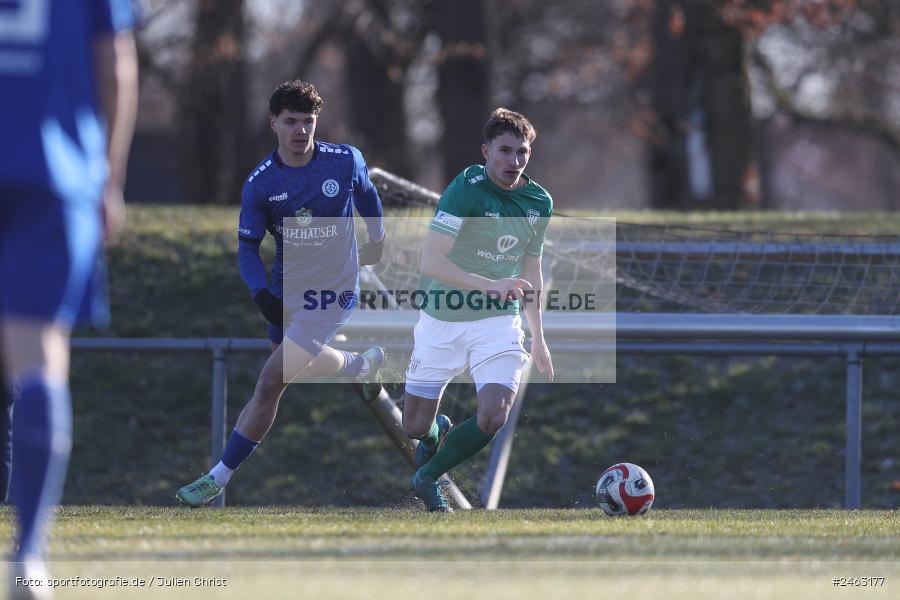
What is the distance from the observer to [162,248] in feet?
41.9

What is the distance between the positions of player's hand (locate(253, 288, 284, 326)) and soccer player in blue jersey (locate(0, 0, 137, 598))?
→ 3.08 m

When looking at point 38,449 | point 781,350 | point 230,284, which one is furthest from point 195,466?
point 38,449

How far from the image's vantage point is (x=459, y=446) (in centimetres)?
698

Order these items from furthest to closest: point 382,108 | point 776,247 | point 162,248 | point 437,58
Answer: point 382,108
point 437,58
point 162,248
point 776,247

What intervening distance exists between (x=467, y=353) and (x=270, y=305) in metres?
1.04

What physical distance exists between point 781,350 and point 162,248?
6.11m

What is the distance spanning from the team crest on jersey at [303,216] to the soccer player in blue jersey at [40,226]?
3.31m

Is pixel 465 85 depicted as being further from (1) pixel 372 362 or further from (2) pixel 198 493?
(2) pixel 198 493

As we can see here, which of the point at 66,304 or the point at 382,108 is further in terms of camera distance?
the point at 382,108

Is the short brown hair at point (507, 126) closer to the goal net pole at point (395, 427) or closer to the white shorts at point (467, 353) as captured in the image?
the white shorts at point (467, 353)

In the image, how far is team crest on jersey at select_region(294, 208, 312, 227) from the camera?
7.21m

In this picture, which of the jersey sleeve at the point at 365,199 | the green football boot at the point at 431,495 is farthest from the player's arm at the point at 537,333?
the jersey sleeve at the point at 365,199

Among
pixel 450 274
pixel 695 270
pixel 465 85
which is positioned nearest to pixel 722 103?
pixel 465 85

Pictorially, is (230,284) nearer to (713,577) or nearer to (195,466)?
(195,466)
